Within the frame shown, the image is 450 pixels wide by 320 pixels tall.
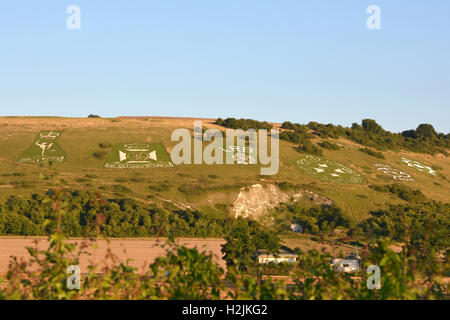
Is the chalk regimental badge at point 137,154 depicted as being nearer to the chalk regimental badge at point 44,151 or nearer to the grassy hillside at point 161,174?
the grassy hillside at point 161,174

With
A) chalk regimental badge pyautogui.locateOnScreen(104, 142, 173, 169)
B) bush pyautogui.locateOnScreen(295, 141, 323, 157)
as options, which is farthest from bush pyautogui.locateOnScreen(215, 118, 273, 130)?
chalk regimental badge pyautogui.locateOnScreen(104, 142, 173, 169)

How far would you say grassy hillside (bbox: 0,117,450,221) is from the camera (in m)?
77.5

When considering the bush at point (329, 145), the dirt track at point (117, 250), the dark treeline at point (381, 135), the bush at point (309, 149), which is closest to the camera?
the dirt track at point (117, 250)

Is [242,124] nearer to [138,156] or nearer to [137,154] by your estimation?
[137,154]

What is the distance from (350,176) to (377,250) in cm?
7972

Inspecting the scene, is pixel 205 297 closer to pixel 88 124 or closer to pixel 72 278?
pixel 72 278

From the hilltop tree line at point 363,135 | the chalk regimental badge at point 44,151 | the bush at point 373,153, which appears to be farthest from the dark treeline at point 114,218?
the bush at point 373,153

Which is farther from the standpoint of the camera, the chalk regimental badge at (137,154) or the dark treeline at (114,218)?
the chalk regimental badge at (137,154)

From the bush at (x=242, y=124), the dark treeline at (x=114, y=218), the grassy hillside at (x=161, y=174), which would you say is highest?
the bush at (x=242, y=124)

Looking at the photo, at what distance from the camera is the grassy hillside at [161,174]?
77.5 m

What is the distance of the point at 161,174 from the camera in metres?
84.1

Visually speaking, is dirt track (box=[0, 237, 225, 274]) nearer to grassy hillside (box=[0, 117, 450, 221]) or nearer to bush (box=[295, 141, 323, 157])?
grassy hillside (box=[0, 117, 450, 221])

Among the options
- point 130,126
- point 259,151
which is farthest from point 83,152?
point 259,151

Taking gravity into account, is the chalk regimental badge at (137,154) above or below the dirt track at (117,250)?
above
